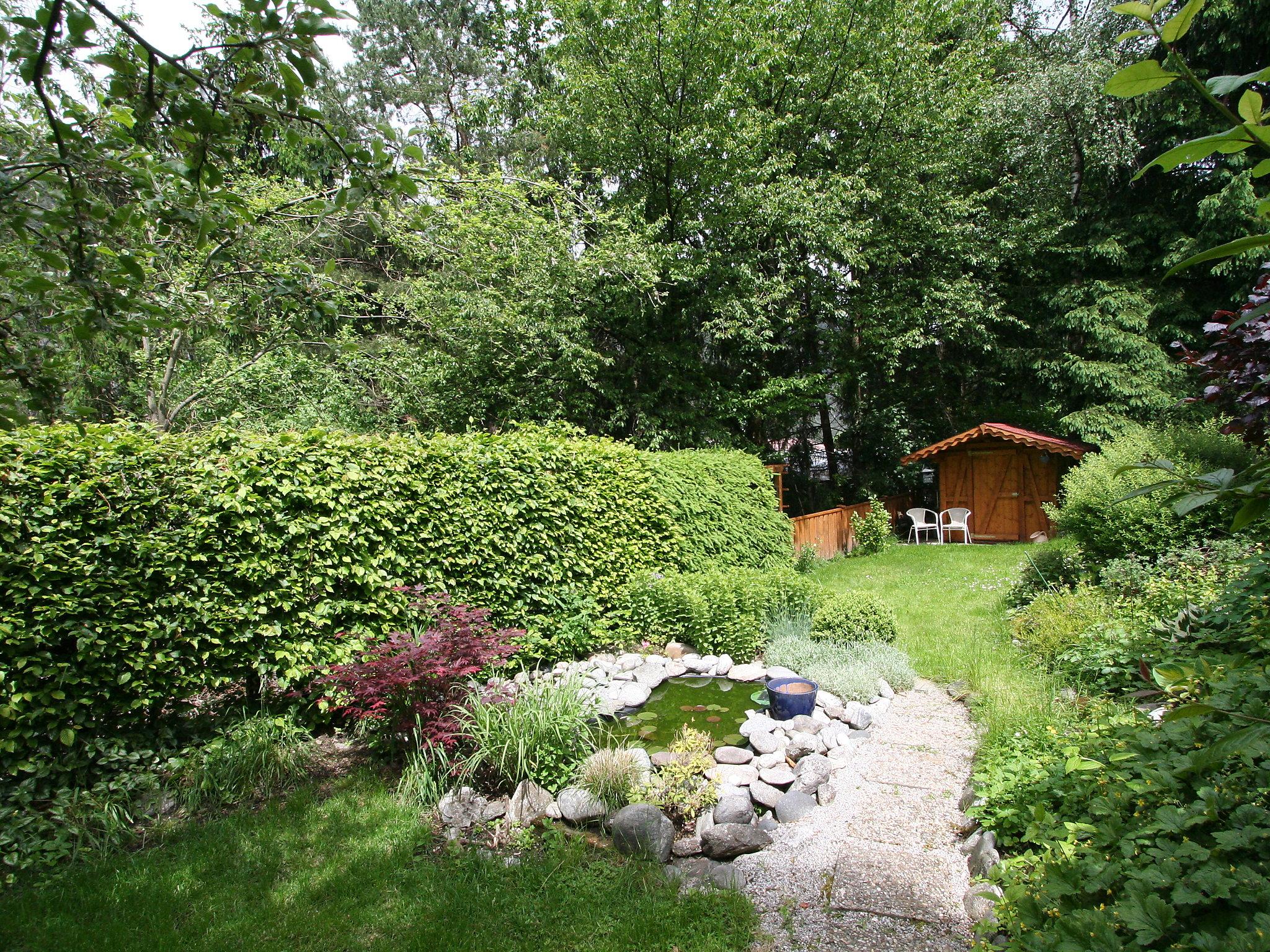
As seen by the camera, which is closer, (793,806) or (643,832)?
(643,832)

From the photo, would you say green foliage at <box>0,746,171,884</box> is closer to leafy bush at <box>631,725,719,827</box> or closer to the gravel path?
leafy bush at <box>631,725,719,827</box>

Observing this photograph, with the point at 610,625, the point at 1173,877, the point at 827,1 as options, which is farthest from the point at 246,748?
the point at 827,1

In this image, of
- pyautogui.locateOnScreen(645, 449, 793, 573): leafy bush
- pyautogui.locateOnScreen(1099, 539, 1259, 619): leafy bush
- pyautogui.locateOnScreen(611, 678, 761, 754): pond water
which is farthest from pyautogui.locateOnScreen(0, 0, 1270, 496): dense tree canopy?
pyautogui.locateOnScreen(1099, 539, 1259, 619): leafy bush

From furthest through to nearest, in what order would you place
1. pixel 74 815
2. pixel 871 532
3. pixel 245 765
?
pixel 871 532
pixel 245 765
pixel 74 815

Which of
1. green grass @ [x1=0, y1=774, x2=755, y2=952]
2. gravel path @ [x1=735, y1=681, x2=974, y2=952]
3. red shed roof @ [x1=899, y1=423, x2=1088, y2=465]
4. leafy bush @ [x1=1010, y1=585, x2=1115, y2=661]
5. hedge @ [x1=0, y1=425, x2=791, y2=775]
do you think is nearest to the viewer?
green grass @ [x1=0, y1=774, x2=755, y2=952]

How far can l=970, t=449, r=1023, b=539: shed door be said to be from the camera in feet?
52.8

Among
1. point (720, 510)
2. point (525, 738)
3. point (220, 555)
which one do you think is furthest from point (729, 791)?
point (720, 510)

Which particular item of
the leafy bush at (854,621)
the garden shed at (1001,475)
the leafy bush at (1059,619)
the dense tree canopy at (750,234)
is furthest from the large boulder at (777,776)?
the garden shed at (1001,475)

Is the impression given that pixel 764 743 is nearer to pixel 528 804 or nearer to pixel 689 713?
pixel 689 713

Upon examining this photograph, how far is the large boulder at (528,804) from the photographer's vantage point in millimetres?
4332

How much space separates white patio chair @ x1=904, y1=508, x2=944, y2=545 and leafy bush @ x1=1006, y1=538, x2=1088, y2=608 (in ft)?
23.1

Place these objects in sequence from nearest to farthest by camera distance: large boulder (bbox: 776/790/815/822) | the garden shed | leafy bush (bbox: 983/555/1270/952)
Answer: leafy bush (bbox: 983/555/1270/952), large boulder (bbox: 776/790/815/822), the garden shed

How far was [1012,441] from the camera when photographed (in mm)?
15883

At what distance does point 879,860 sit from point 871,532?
40.1 ft
